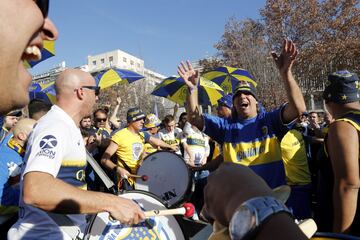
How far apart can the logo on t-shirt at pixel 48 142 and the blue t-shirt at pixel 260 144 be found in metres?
1.99

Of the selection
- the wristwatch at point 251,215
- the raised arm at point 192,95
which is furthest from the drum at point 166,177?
the wristwatch at point 251,215

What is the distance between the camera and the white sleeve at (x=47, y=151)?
6.16 feet

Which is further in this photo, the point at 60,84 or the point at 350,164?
the point at 60,84

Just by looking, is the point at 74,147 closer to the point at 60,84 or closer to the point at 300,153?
the point at 60,84

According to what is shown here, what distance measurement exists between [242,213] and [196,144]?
258 inches

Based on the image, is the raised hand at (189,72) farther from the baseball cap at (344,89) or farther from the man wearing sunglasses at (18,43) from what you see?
→ the man wearing sunglasses at (18,43)

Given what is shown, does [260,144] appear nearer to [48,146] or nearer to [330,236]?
[48,146]

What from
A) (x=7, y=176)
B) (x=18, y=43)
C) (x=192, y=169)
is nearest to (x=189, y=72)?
(x=192, y=169)

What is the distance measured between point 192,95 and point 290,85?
1109mm

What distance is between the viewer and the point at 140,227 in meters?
2.80

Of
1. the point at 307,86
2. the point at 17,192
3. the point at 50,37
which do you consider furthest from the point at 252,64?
the point at 50,37

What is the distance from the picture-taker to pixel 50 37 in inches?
44.4

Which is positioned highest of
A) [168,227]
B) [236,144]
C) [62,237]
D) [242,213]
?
[242,213]

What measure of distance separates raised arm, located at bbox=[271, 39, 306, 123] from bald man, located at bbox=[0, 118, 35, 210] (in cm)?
269
